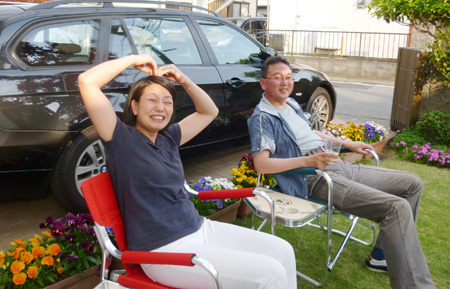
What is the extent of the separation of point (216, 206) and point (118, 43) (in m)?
1.63

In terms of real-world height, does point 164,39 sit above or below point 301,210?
above

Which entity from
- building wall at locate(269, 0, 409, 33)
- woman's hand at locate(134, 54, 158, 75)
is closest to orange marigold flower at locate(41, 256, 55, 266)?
woman's hand at locate(134, 54, 158, 75)

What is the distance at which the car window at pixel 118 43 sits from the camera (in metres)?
3.57

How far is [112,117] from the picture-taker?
1893 millimetres

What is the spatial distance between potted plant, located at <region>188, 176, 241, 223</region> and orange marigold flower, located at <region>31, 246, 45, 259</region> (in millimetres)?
1233

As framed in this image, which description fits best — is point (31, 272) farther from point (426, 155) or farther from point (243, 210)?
point (426, 155)

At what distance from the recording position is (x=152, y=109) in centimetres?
206

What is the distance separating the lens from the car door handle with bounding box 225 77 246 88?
4.31 m

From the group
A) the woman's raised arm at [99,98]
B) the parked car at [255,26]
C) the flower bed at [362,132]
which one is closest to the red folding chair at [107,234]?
the woman's raised arm at [99,98]

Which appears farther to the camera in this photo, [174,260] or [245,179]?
[245,179]

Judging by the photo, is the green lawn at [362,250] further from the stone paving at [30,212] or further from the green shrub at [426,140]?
the stone paving at [30,212]

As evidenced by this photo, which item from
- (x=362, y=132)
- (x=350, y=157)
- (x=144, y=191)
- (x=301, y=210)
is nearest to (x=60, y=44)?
(x=144, y=191)

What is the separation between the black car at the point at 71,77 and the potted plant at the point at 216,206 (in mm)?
727

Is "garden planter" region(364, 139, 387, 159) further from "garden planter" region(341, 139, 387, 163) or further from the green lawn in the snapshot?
the green lawn
